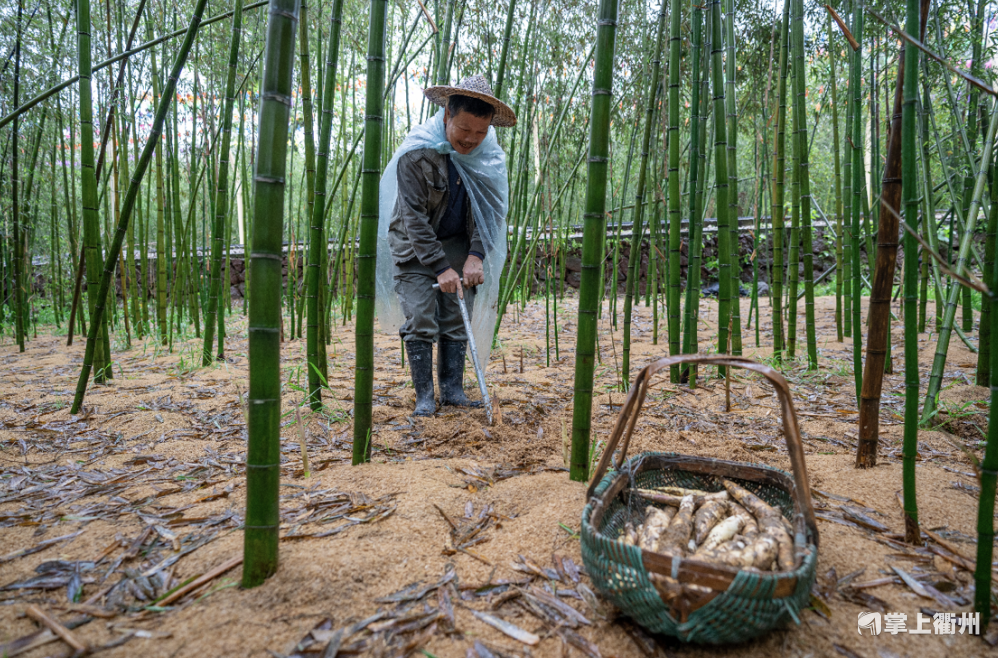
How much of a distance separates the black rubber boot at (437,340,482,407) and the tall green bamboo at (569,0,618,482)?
1.11 m

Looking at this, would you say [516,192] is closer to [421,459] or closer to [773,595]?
[421,459]

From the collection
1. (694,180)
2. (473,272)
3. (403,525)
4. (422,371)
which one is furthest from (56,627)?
(694,180)

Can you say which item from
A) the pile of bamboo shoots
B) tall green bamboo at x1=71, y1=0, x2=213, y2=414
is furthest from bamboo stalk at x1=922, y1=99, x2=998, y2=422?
tall green bamboo at x1=71, y1=0, x2=213, y2=414

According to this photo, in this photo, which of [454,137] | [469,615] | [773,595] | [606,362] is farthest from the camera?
[606,362]

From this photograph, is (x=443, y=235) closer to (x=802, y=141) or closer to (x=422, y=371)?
(x=422, y=371)

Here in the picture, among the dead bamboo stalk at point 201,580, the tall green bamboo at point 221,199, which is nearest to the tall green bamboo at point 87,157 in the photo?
the tall green bamboo at point 221,199

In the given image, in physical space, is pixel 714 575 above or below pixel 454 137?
below

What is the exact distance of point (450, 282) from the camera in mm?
2156

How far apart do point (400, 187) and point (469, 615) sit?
1620mm

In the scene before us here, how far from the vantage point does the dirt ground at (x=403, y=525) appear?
33.4 inches

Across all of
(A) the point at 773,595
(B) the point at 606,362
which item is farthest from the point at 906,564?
(B) the point at 606,362

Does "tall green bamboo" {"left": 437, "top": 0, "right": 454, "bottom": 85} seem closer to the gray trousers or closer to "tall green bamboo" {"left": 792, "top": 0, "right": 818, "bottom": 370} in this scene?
the gray trousers

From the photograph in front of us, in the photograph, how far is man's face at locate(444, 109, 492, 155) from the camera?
206cm

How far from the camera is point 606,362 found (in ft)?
9.88
